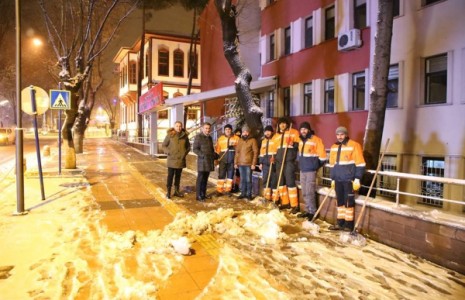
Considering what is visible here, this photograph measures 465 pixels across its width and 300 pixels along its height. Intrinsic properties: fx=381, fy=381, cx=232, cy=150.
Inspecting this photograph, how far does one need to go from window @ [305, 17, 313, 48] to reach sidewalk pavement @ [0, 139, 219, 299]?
8.87 metres

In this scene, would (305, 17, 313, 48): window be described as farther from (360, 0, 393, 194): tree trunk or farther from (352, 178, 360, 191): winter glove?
(352, 178, 360, 191): winter glove

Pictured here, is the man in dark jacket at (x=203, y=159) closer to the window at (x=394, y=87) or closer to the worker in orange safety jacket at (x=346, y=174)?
the worker in orange safety jacket at (x=346, y=174)

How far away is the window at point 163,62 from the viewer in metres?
36.8

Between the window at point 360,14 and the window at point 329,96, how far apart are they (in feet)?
7.60

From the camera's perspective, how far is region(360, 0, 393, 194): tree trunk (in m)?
8.27

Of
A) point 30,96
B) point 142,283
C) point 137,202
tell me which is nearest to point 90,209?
point 137,202

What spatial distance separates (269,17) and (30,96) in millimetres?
13605

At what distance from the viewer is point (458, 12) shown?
1049cm

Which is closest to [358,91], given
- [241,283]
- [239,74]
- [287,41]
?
[239,74]

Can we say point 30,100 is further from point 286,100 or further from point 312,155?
point 286,100

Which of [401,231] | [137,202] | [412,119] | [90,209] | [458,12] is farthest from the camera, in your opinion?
[412,119]

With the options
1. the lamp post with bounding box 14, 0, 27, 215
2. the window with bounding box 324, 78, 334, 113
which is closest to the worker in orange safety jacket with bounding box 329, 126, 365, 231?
the lamp post with bounding box 14, 0, 27, 215

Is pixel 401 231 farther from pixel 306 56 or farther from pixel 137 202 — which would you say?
pixel 306 56

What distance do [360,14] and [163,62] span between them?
25.9 meters
